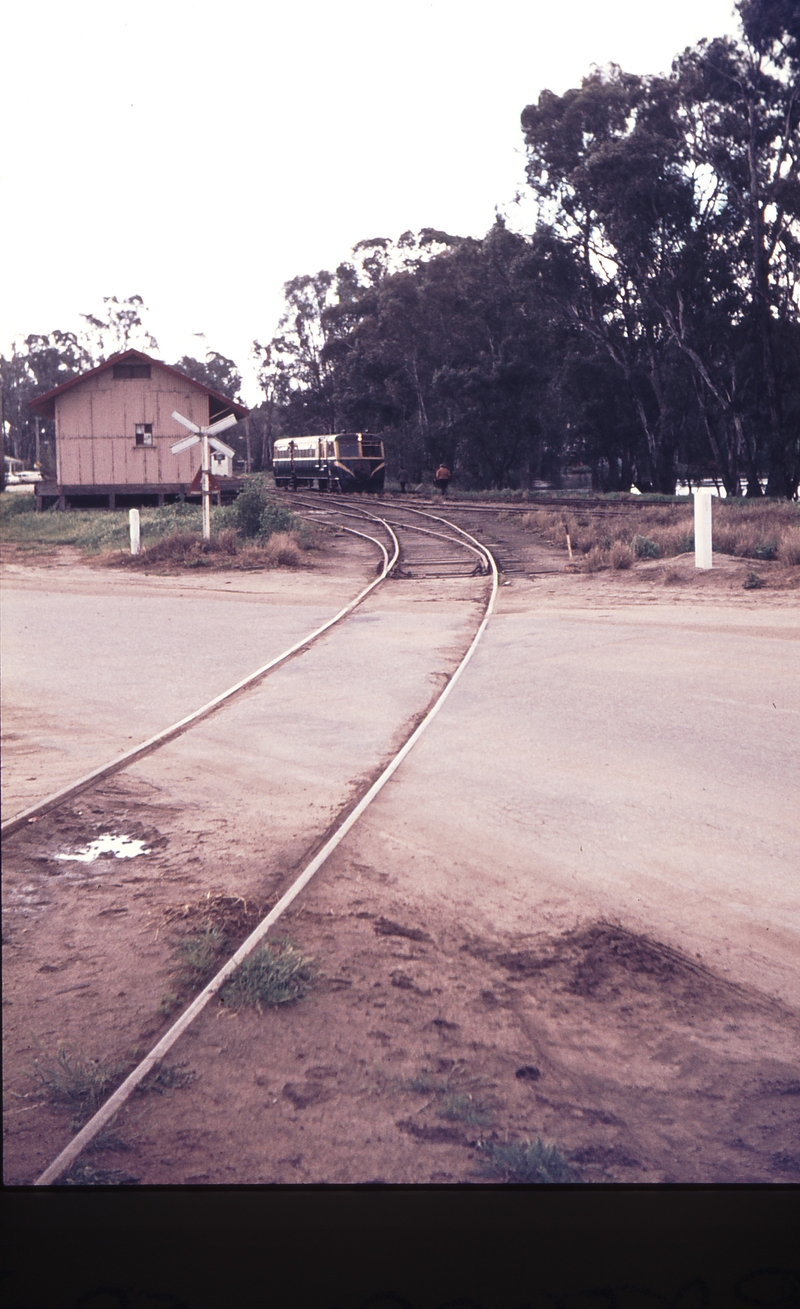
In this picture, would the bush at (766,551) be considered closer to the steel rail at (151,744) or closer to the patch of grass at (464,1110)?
the steel rail at (151,744)

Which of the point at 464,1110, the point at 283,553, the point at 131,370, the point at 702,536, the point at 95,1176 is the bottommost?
the point at 464,1110

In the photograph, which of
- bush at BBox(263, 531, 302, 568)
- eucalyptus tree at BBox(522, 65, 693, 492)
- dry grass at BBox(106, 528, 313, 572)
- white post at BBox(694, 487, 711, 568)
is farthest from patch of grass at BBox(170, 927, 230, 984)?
eucalyptus tree at BBox(522, 65, 693, 492)

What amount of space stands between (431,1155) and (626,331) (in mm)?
32951

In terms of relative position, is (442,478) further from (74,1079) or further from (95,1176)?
(95,1176)

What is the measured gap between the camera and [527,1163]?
7.43 feet

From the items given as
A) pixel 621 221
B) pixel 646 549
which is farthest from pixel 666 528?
pixel 621 221

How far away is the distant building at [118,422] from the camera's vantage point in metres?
8.36

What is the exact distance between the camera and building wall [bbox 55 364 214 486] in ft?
27.8

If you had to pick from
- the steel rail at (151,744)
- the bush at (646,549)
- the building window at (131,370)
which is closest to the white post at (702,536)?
the bush at (646,549)

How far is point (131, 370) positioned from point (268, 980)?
24.1 feet

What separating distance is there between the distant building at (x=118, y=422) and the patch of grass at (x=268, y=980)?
3946mm

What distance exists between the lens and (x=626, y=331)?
32812 millimetres

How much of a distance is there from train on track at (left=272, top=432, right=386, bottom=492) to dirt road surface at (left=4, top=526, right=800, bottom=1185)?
2804 centimetres

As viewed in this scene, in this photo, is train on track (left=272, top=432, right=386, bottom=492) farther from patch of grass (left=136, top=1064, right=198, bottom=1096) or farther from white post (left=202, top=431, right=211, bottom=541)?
patch of grass (left=136, top=1064, right=198, bottom=1096)
